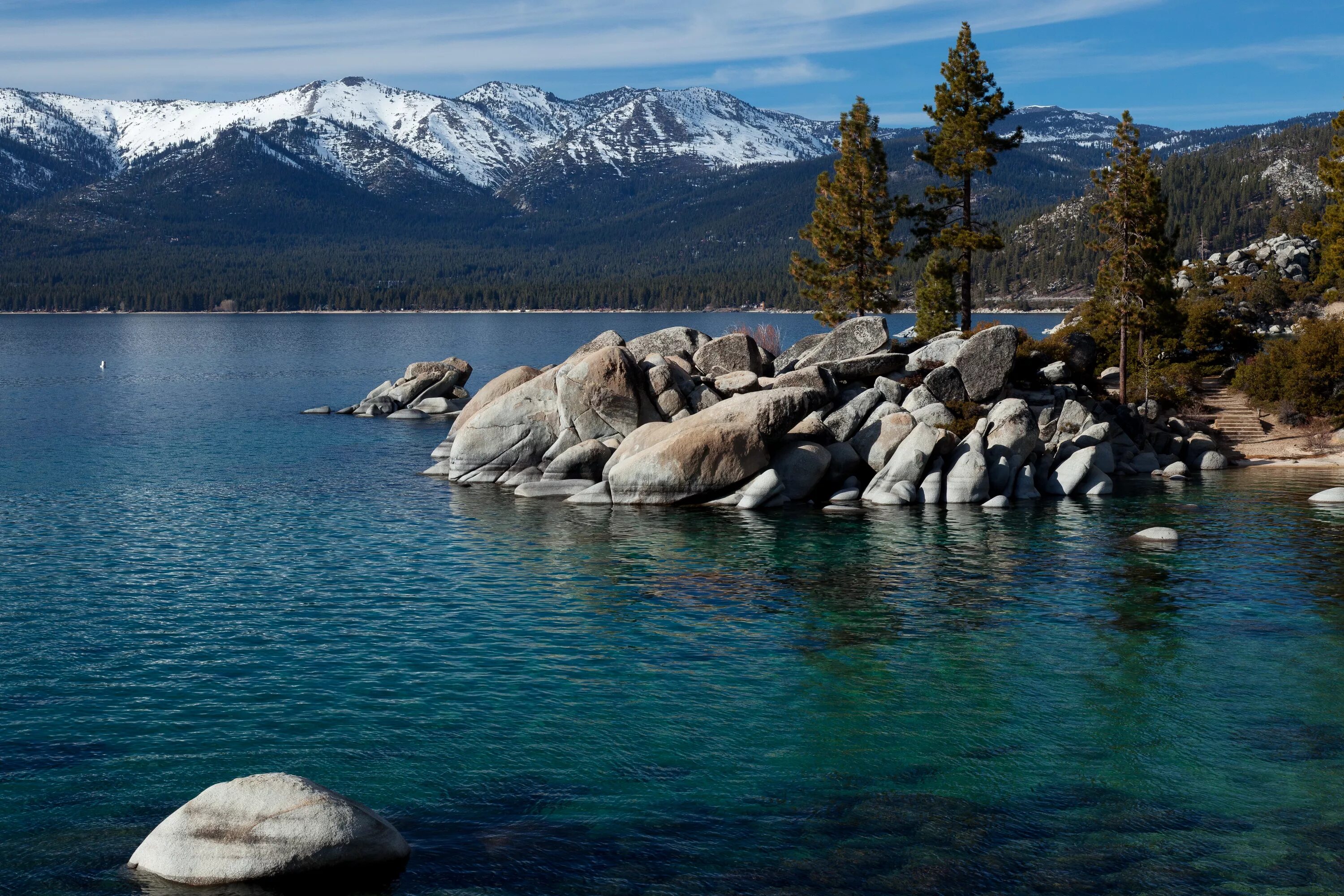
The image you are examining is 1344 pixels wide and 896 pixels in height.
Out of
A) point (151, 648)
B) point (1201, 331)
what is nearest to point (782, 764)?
point (151, 648)

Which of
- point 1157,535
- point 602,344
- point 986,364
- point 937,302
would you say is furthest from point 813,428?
point 937,302

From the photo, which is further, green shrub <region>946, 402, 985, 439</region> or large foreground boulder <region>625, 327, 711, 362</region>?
large foreground boulder <region>625, 327, 711, 362</region>

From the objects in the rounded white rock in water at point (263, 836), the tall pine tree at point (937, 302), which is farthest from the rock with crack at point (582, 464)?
the rounded white rock in water at point (263, 836)

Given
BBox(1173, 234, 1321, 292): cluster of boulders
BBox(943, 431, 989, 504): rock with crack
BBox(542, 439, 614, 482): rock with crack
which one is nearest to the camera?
BBox(943, 431, 989, 504): rock with crack

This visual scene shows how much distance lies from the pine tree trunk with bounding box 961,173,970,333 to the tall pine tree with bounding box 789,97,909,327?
3616 millimetres

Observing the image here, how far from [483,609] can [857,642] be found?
998 cm

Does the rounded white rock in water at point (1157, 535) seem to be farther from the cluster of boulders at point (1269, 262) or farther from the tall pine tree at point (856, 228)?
the cluster of boulders at point (1269, 262)

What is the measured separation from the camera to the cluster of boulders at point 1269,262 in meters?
109

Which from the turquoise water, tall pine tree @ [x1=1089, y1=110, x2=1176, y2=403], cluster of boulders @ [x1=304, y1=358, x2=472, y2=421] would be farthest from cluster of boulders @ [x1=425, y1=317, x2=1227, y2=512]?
cluster of boulders @ [x1=304, y1=358, x2=472, y2=421]

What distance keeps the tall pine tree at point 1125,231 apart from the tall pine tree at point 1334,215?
35.2 ft

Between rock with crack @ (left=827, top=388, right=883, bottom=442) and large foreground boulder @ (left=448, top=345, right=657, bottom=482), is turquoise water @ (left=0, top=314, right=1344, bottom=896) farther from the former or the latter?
large foreground boulder @ (left=448, top=345, right=657, bottom=482)

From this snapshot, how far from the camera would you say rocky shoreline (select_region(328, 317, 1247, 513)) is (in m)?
44.9

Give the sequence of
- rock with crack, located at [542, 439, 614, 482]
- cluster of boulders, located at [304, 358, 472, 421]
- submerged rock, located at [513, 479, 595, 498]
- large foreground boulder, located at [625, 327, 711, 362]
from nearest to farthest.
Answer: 1. submerged rock, located at [513, 479, 595, 498]
2. rock with crack, located at [542, 439, 614, 482]
3. large foreground boulder, located at [625, 327, 711, 362]
4. cluster of boulders, located at [304, 358, 472, 421]

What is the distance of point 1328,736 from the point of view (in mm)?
20438
